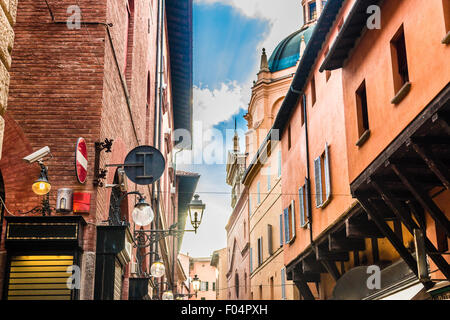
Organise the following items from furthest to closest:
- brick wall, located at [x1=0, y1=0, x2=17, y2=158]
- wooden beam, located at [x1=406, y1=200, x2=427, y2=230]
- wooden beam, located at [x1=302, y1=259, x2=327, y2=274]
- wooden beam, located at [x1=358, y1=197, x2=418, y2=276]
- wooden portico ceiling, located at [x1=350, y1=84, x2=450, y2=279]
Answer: wooden beam, located at [x1=302, y1=259, x2=327, y2=274] → wooden beam, located at [x1=406, y1=200, x2=427, y2=230] → wooden beam, located at [x1=358, y1=197, x2=418, y2=276] → wooden portico ceiling, located at [x1=350, y1=84, x2=450, y2=279] → brick wall, located at [x1=0, y1=0, x2=17, y2=158]

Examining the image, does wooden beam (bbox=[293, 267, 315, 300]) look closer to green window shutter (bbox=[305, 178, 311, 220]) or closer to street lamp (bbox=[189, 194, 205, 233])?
green window shutter (bbox=[305, 178, 311, 220])

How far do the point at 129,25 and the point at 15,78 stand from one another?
5212 millimetres

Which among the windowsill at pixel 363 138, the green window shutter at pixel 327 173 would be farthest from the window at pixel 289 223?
the windowsill at pixel 363 138

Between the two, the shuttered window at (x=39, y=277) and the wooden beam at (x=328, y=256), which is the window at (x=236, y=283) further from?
the shuttered window at (x=39, y=277)

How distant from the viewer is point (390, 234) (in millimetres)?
13008

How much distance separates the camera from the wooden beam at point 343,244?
17.1 metres

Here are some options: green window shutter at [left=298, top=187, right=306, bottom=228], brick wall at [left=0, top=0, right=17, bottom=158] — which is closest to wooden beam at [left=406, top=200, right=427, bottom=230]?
green window shutter at [left=298, top=187, right=306, bottom=228]

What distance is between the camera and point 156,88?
2092cm

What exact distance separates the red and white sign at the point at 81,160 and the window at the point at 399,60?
5.82 meters

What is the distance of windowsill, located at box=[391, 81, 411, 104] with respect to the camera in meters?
11.1

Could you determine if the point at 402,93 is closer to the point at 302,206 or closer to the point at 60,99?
the point at 60,99

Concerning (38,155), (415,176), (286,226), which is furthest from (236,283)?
(38,155)

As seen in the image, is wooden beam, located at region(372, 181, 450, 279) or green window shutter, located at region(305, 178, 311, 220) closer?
wooden beam, located at region(372, 181, 450, 279)

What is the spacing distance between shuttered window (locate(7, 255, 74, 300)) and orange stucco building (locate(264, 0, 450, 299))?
571 centimetres
